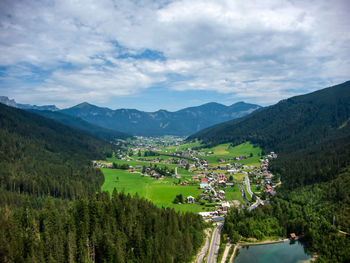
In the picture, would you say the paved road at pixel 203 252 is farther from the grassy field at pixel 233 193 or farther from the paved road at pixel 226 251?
the grassy field at pixel 233 193

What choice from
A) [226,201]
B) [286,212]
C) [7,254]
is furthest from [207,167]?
[7,254]

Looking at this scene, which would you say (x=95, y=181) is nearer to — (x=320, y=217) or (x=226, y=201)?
(x=226, y=201)

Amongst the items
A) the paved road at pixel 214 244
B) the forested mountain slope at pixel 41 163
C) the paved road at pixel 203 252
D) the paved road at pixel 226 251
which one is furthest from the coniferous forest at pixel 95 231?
the paved road at pixel 226 251

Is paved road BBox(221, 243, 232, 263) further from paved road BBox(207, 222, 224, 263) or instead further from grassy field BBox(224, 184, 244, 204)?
grassy field BBox(224, 184, 244, 204)

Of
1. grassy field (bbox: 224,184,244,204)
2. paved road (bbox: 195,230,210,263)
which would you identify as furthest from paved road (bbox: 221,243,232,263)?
grassy field (bbox: 224,184,244,204)

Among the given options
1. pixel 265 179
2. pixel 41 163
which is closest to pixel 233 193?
pixel 265 179

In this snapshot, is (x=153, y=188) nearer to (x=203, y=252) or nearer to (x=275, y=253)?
(x=203, y=252)

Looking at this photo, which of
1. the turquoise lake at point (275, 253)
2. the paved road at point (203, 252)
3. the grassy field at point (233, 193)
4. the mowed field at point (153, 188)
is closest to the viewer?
the paved road at point (203, 252)
